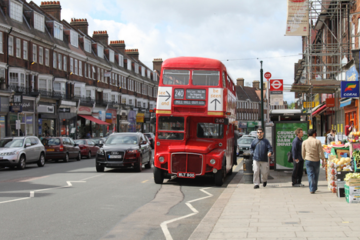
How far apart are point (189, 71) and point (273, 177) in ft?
16.4

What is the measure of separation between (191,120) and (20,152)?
10.7m

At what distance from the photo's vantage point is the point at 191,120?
623 inches

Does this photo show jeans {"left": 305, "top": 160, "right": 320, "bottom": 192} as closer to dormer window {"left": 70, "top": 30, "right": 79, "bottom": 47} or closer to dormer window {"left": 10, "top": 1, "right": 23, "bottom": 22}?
dormer window {"left": 10, "top": 1, "right": 23, "bottom": 22}

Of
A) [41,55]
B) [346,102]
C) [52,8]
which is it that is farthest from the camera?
[52,8]

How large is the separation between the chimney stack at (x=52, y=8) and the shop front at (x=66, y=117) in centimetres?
1016

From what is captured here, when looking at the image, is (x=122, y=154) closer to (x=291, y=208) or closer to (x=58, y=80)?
(x=291, y=208)

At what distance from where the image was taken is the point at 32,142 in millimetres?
24562

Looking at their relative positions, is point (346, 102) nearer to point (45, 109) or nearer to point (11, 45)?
point (11, 45)

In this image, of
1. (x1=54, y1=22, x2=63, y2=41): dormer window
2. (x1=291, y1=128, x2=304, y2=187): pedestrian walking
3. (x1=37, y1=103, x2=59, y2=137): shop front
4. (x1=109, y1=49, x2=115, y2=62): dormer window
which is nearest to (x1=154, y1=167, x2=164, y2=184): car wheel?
(x1=291, y1=128, x2=304, y2=187): pedestrian walking

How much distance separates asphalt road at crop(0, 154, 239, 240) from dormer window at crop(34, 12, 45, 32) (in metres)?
30.3

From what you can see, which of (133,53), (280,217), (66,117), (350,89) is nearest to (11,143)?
(350,89)

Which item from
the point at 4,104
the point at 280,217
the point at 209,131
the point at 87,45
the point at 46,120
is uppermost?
the point at 87,45

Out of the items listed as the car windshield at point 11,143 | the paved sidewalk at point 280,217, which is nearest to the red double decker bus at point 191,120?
the paved sidewalk at point 280,217

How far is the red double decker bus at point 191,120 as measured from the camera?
14.8 metres
